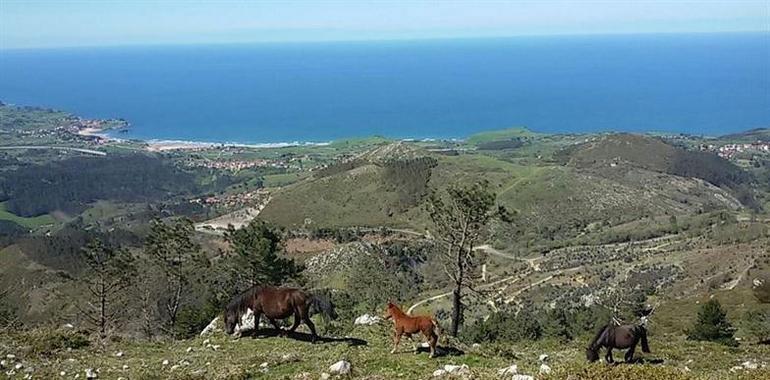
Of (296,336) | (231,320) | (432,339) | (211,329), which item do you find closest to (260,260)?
(211,329)

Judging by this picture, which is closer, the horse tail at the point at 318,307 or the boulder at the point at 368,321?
the horse tail at the point at 318,307

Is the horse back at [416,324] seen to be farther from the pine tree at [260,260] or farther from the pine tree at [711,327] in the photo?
the pine tree at [260,260]

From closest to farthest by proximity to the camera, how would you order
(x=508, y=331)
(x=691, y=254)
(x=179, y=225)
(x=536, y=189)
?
(x=508, y=331), (x=179, y=225), (x=691, y=254), (x=536, y=189)

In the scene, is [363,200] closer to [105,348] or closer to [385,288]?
[385,288]

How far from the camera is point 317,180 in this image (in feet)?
452

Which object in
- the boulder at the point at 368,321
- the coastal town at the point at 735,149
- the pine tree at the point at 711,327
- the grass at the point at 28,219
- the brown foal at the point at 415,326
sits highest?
the brown foal at the point at 415,326

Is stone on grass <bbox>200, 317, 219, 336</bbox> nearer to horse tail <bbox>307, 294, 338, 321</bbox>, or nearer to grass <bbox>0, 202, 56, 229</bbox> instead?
horse tail <bbox>307, 294, 338, 321</bbox>

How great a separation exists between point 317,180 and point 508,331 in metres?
107

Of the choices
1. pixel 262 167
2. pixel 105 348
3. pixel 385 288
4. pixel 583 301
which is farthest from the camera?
pixel 262 167

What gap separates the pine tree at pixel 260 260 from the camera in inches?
1308

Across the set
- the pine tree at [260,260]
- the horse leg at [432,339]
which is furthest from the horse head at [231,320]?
the pine tree at [260,260]

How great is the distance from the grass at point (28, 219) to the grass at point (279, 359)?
157532 millimetres

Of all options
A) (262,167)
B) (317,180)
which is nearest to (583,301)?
(317,180)

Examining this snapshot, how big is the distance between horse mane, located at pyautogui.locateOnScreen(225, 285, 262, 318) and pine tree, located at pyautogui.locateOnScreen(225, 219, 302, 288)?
15.5 meters
